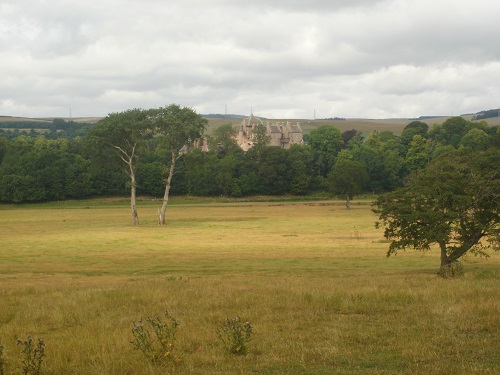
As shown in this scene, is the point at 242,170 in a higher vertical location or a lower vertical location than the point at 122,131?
lower

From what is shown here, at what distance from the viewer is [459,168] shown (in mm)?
29719

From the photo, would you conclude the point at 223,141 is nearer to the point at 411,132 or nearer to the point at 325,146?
the point at 325,146

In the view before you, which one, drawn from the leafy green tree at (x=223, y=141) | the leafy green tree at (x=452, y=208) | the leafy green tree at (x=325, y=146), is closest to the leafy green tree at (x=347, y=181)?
the leafy green tree at (x=325, y=146)

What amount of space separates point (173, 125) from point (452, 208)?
51490 mm

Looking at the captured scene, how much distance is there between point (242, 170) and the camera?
149m

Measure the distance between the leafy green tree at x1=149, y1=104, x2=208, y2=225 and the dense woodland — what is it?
4005cm

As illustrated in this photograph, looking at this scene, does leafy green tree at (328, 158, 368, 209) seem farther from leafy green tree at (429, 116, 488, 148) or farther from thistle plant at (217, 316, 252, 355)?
thistle plant at (217, 316, 252, 355)

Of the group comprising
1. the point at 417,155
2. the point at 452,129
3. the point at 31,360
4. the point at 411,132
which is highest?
the point at 452,129

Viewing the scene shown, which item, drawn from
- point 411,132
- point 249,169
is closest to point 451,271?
point 249,169

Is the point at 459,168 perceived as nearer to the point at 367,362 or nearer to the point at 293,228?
the point at 367,362

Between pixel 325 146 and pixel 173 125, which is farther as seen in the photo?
pixel 325 146

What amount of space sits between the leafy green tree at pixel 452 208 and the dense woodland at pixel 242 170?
256 feet

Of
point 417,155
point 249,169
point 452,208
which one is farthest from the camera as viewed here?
point 417,155

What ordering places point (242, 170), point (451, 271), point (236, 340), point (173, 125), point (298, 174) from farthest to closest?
point (242, 170), point (298, 174), point (173, 125), point (451, 271), point (236, 340)
